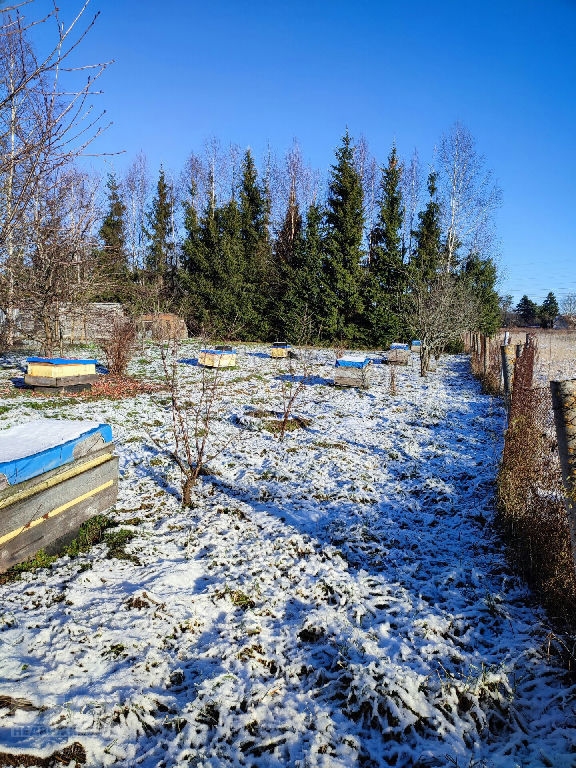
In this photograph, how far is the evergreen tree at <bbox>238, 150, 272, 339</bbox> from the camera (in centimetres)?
2616

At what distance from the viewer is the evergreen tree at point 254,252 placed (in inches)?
1030

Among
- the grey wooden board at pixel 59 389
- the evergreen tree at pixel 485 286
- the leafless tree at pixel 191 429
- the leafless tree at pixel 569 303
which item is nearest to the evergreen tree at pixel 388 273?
the evergreen tree at pixel 485 286

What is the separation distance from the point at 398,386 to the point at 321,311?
13230mm

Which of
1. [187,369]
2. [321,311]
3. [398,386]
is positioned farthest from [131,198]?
[398,386]

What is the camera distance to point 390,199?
2562cm

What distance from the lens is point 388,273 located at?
25.7 meters

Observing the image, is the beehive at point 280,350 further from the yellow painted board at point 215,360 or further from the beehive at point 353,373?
the beehive at point 353,373

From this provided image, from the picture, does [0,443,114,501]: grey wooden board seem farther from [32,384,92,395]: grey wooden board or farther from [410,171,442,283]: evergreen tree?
[410,171,442,283]: evergreen tree

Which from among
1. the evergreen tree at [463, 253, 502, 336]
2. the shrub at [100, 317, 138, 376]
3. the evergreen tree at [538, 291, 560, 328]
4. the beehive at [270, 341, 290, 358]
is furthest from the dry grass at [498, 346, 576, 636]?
the evergreen tree at [538, 291, 560, 328]

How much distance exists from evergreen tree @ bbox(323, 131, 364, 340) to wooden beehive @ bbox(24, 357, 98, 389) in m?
17.0

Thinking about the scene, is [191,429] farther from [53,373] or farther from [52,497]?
[53,373]

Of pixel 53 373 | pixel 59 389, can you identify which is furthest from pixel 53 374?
pixel 59 389

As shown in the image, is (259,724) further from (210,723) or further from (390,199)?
(390,199)

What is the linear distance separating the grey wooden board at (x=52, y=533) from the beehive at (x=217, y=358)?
8802mm
